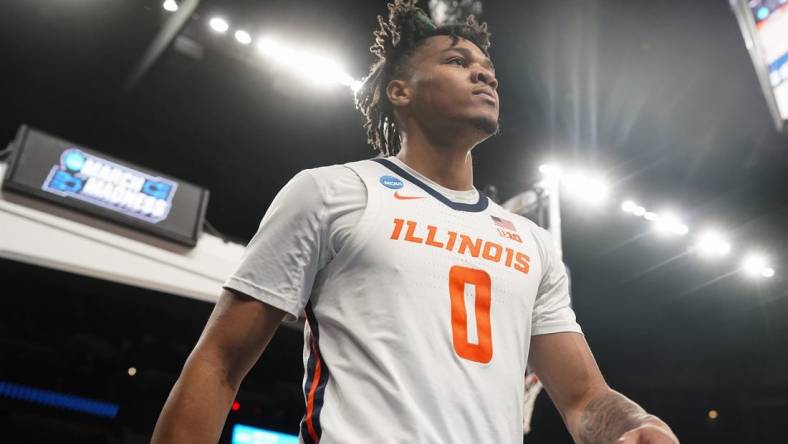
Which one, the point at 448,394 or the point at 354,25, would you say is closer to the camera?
the point at 448,394

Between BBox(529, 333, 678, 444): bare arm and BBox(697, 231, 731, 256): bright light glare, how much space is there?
7.15 metres

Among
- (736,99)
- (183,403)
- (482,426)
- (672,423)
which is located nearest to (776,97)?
(736,99)

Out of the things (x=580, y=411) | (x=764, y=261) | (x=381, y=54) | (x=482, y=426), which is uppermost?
(x=764, y=261)

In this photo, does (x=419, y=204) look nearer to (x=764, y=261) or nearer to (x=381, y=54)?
(x=381, y=54)

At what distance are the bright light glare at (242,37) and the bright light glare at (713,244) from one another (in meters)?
5.76

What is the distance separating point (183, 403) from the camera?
972mm

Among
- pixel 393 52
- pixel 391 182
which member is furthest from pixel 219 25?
pixel 391 182

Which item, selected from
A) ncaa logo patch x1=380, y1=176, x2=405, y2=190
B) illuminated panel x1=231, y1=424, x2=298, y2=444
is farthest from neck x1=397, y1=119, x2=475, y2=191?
illuminated panel x1=231, y1=424, x2=298, y2=444

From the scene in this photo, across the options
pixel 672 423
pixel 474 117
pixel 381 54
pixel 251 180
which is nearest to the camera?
pixel 474 117

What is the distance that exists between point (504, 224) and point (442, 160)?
0.75 feet

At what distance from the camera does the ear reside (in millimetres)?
1677

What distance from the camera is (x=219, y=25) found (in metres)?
5.16

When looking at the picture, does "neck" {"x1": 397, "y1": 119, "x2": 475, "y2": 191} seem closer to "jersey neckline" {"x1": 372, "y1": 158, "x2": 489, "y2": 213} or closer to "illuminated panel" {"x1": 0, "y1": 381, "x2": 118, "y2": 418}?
"jersey neckline" {"x1": 372, "y1": 158, "x2": 489, "y2": 213}

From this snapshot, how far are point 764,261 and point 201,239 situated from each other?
710cm
